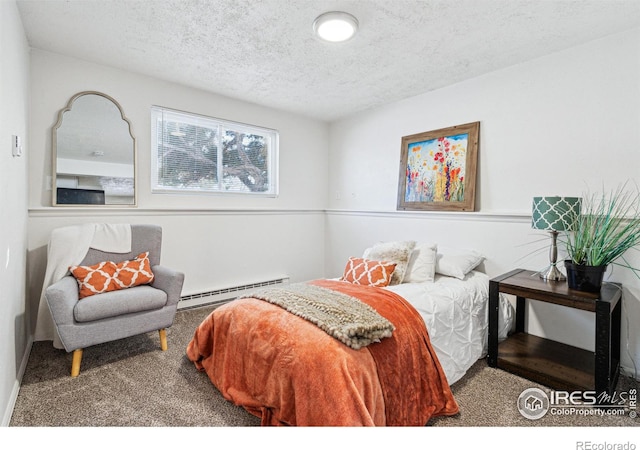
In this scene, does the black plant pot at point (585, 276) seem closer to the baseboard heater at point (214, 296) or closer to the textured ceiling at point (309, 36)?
the textured ceiling at point (309, 36)

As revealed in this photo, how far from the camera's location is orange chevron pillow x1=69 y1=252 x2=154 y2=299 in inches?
90.7

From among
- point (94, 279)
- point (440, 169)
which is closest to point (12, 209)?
point (94, 279)

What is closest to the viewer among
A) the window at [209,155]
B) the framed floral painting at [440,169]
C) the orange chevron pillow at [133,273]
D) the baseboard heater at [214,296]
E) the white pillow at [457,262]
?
the orange chevron pillow at [133,273]

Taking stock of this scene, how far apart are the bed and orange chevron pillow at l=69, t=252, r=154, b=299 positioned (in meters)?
0.74

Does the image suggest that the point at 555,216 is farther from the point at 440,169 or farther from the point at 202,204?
the point at 202,204

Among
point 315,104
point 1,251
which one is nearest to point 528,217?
point 315,104

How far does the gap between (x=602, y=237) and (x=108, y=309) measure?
318cm

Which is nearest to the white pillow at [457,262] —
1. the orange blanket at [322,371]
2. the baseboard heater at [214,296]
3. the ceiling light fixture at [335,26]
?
the orange blanket at [322,371]

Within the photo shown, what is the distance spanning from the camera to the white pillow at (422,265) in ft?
8.88

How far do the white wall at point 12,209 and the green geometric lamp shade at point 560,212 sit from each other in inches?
126

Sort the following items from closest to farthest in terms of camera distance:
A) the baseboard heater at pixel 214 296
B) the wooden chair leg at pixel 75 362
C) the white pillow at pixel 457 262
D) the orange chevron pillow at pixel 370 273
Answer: the wooden chair leg at pixel 75 362 → the orange chevron pillow at pixel 370 273 → the white pillow at pixel 457 262 → the baseboard heater at pixel 214 296

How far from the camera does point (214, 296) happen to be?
11.6 feet

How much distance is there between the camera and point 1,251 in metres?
1.58

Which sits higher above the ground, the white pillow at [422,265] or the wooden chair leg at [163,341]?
the white pillow at [422,265]
